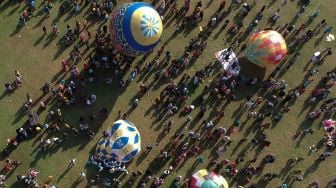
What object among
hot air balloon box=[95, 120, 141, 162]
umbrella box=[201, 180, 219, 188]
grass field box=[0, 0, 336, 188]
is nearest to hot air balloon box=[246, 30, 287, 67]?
grass field box=[0, 0, 336, 188]

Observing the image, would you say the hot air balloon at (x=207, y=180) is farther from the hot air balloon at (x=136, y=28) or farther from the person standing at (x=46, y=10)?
the person standing at (x=46, y=10)

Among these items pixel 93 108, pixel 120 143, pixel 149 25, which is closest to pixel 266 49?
pixel 149 25

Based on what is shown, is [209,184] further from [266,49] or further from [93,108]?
[266,49]

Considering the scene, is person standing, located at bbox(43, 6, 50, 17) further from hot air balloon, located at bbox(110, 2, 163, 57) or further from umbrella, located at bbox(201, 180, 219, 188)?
umbrella, located at bbox(201, 180, 219, 188)

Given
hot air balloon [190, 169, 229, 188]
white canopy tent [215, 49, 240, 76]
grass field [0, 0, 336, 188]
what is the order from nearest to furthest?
hot air balloon [190, 169, 229, 188] < grass field [0, 0, 336, 188] < white canopy tent [215, 49, 240, 76]

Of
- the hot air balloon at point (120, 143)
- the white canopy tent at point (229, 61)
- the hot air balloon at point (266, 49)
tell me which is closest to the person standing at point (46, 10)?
the hot air balloon at point (120, 143)
